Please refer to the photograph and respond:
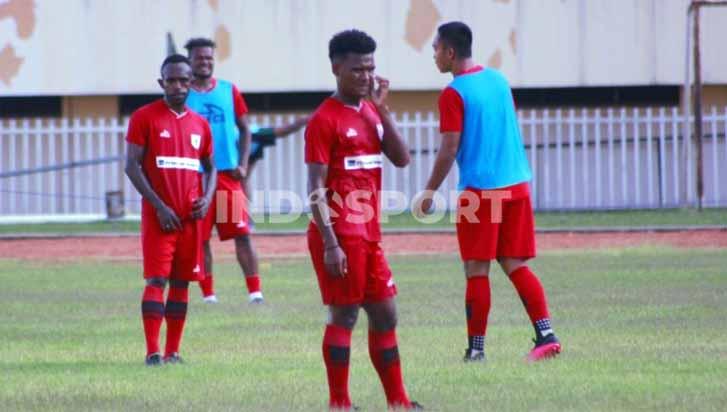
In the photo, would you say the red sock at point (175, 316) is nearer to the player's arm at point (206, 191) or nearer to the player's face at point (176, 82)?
the player's arm at point (206, 191)

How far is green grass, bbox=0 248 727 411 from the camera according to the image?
8.30m

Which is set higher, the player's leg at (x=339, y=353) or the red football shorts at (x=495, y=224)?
the red football shorts at (x=495, y=224)

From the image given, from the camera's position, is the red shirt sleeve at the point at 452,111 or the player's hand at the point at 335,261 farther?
the red shirt sleeve at the point at 452,111

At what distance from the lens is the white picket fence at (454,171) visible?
2819 centimetres

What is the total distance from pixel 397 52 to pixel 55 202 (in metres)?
6.65

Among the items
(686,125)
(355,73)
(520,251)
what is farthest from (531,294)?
(686,125)

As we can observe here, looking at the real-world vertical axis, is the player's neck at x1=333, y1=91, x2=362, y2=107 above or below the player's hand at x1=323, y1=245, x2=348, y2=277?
above

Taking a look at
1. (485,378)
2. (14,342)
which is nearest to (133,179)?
(14,342)

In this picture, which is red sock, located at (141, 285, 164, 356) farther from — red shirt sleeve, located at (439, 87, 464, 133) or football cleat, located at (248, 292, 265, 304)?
football cleat, located at (248, 292, 265, 304)

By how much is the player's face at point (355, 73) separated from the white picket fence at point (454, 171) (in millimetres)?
20035

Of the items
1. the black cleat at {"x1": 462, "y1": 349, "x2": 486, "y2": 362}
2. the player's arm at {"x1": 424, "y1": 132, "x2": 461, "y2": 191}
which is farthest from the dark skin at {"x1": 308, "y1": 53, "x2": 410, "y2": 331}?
the black cleat at {"x1": 462, "y1": 349, "x2": 486, "y2": 362}

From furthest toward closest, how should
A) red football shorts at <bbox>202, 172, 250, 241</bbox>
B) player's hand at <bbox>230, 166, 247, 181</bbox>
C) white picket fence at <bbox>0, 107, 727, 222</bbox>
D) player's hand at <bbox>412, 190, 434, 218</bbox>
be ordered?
white picket fence at <bbox>0, 107, 727, 222</bbox> → red football shorts at <bbox>202, 172, 250, 241</bbox> → player's hand at <bbox>230, 166, 247, 181</bbox> → player's hand at <bbox>412, 190, 434, 218</bbox>

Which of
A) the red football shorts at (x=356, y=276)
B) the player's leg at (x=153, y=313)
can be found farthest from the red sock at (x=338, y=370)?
the player's leg at (x=153, y=313)

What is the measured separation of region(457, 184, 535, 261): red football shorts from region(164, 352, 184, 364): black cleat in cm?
184
